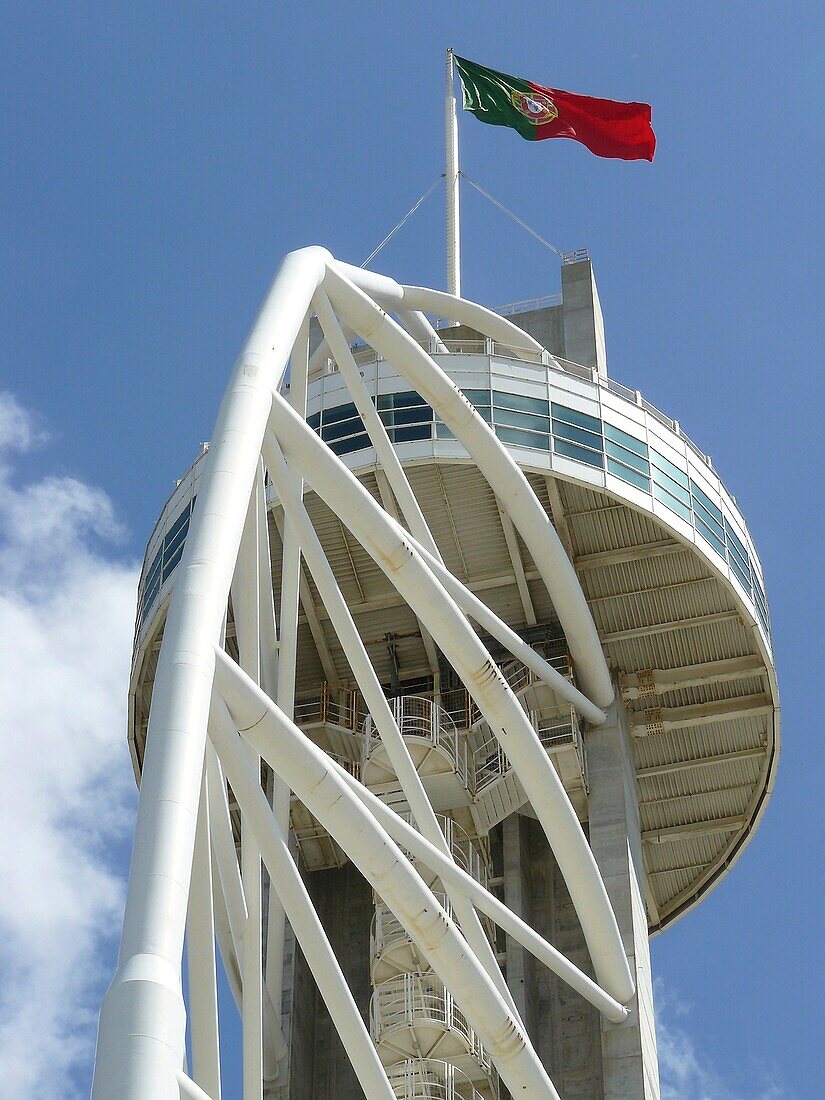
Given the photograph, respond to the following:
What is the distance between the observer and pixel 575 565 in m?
44.2

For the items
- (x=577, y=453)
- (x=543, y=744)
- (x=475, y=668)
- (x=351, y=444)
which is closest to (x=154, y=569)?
(x=351, y=444)

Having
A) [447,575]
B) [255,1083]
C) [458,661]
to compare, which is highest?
[447,575]

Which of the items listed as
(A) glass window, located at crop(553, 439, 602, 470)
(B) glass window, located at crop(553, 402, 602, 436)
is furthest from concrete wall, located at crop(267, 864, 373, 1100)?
(B) glass window, located at crop(553, 402, 602, 436)

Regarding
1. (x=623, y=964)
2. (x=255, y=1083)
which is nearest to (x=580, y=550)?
(x=623, y=964)

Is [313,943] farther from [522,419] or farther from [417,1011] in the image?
[522,419]

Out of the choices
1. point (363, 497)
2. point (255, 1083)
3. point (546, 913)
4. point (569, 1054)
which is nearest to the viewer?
point (255, 1083)

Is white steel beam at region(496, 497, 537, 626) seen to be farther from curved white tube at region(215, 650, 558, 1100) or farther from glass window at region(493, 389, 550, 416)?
curved white tube at region(215, 650, 558, 1100)

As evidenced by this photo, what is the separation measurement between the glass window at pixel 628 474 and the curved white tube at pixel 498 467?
2.47m

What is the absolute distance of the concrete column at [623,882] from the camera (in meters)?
38.5

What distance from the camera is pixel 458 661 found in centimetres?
3284

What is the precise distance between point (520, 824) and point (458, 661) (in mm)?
14024

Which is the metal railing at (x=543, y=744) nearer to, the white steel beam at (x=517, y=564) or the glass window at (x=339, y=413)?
the white steel beam at (x=517, y=564)

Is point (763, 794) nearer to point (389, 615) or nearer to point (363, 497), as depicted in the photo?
point (389, 615)

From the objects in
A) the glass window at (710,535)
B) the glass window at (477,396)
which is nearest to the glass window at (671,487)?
the glass window at (710,535)
